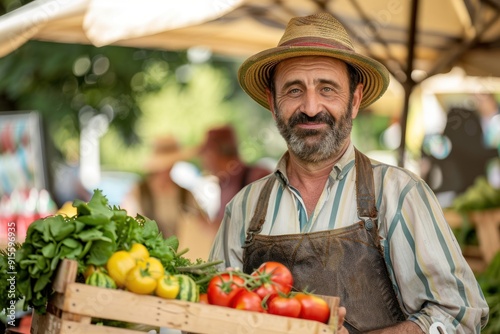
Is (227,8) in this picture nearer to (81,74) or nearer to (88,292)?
(88,292)

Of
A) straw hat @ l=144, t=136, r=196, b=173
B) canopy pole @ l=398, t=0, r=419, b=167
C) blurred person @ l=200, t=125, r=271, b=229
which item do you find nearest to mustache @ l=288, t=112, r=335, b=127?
canopy pole @ l=398, t=0, r=419, b=167

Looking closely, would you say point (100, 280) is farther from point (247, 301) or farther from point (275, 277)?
point (275, 277)

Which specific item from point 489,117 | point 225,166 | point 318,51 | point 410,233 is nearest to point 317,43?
point 318,51

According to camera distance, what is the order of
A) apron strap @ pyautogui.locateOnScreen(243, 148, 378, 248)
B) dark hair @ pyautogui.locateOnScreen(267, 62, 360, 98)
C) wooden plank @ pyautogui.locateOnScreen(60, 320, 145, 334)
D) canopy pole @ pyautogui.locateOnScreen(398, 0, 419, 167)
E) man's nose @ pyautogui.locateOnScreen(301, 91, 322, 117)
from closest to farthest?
wooden plank @ pyautogui.locateOnScreen(60, 320, 145, 334) < apron strap @ pyautogui.locateOnScreen(243, 148, 378, 248) < man's nose @ pyautogui.locateOnScreen(301, 91, 322, 117) < dark hair @ pyautogui.locateOnScreen(267, 62, 360, 98) < canopy pole @ pyautogui.locateOnScreen(398, 0, 419, 167)

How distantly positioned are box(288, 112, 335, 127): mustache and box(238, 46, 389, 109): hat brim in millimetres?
252

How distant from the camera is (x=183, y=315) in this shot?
8.27 feet

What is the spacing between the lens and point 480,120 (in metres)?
8.74

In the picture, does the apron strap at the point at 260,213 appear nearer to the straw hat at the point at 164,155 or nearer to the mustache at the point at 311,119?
the mustache at the point at 311,119

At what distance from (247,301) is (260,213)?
921mm

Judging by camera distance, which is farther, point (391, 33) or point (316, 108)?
point (391, 33)

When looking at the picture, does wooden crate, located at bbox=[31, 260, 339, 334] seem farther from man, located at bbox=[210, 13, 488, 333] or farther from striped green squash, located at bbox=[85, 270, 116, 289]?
man, located at bbox=[210, 13, 488, 333]

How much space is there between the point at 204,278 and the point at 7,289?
0.68 metres

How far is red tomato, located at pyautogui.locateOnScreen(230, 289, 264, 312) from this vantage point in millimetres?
2584

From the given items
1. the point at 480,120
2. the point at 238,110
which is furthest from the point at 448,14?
the point at 238,110
